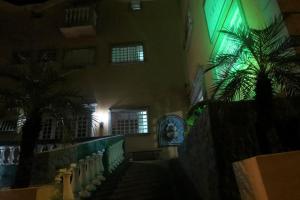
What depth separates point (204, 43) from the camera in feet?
33.3

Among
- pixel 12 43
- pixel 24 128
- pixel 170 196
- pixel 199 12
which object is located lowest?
pixel 170 196

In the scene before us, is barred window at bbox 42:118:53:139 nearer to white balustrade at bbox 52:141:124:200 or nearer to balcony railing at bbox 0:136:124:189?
balcony railing at bbox 0:136:124:189

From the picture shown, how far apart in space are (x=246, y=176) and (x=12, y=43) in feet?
52.1

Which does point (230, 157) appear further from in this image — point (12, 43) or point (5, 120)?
point (12, 43)

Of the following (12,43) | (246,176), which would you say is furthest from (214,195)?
(12,43)

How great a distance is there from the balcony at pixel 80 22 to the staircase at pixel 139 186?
31.7 ft

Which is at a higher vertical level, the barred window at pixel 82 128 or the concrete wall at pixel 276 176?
the barred window at pixel 82 128

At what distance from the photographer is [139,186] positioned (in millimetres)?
5852

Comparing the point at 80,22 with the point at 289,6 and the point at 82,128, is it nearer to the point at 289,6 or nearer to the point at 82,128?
the point at 82,128

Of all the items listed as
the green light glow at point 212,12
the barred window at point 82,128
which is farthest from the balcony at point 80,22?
the green light glow at point 212,12

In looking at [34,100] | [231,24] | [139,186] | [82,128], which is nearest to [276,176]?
[139,186]

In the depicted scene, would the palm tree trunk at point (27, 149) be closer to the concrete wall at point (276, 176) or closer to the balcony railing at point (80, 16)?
the concrete wall at point (276, 176)

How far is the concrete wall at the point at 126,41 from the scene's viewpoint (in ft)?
45.6

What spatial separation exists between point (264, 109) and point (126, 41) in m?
12.8
